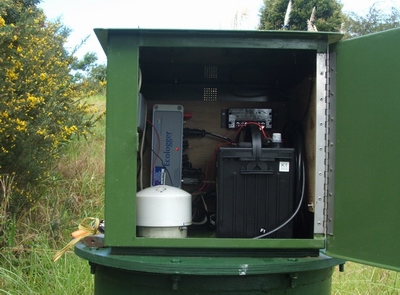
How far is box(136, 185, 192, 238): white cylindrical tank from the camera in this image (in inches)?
69.1

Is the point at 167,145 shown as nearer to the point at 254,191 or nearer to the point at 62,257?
the point at 254,191

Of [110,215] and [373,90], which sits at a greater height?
[373,90]

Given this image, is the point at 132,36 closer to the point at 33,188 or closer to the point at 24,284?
the point at 24,284

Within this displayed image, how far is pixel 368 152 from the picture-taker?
1512 mm

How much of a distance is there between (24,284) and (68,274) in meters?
0.27

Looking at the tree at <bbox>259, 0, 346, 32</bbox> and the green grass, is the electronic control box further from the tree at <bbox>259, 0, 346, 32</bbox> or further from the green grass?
the tree at <bbox>259, 0, 346, 32</bbox>

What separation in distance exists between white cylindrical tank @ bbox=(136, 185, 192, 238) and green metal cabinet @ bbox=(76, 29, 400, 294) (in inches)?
3.9

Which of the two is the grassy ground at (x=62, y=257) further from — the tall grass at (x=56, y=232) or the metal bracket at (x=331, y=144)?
the metal bracket at (x=331, y=144)

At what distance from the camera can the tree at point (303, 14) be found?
13633 millimetres

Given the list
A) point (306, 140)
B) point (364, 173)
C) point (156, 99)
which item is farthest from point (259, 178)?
point (156, 99)

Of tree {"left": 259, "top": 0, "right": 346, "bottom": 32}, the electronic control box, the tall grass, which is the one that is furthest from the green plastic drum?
tree {"left": 259, "top": 0, "right": 346, "bottom": 32}

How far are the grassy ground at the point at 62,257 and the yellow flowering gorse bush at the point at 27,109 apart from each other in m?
0.25

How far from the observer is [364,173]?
152 cm

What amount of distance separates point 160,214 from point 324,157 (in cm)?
65
